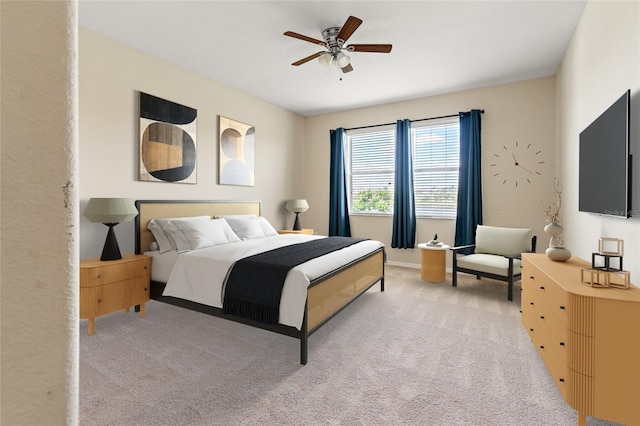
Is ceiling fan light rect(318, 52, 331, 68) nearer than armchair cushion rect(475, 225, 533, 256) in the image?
Yes

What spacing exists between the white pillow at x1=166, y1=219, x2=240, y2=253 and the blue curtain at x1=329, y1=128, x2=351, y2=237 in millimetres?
2719

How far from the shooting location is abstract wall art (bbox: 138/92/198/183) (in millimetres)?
3807

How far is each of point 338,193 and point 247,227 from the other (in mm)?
2409

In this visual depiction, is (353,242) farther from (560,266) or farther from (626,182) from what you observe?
(626,182)

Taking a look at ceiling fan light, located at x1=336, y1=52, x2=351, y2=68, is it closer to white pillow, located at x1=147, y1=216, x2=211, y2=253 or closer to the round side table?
white pillow, located at x1=147, y1=216, x2=211, y2=253

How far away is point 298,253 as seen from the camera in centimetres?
305

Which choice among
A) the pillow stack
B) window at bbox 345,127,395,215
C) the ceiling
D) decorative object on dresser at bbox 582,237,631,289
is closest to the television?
decorative object on dresser at bbox 582,237,631,289

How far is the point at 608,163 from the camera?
2246 mm

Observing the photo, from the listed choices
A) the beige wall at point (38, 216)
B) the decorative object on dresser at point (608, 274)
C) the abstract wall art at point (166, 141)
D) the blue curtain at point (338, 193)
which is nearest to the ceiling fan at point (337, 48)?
the abstract wall art at point (166, 141)

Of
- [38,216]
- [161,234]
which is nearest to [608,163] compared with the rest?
[38,216]

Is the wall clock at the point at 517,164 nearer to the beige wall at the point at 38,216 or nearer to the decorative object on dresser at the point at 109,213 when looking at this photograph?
the decorative object on dresser at the point at 109,213

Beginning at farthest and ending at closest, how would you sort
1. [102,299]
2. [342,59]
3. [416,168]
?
[416,168], [342,59], [102,299]

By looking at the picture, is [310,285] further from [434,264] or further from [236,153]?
[236,153]

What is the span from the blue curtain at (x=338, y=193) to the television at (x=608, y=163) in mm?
3881
